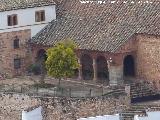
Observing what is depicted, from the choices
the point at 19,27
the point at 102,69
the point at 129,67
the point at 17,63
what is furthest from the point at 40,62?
the point at 129,67

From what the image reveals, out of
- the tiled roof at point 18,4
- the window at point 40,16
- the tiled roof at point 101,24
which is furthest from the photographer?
the window at point 40,16

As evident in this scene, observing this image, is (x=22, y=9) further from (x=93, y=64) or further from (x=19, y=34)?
(x=93, y=64)

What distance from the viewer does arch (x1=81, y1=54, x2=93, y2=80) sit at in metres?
74.0

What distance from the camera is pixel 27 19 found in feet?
249

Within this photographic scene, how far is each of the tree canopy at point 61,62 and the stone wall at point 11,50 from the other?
621 cm

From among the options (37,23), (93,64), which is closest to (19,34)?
(37,23)

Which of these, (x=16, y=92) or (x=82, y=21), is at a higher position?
(x=82, y=21)

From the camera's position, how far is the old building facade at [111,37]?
70.4m

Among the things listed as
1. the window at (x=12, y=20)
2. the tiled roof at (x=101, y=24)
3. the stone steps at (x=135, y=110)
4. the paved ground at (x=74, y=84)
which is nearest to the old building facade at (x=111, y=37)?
the tiled roof at (x=101, y=24)

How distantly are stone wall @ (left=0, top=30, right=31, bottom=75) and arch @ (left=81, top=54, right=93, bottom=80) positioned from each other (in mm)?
5506

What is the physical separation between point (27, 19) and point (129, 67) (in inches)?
389

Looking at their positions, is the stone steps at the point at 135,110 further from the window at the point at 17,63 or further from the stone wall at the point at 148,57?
the window at the point at 17,63

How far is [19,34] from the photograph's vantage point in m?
75.9

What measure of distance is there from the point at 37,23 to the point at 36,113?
1203 centimetres
